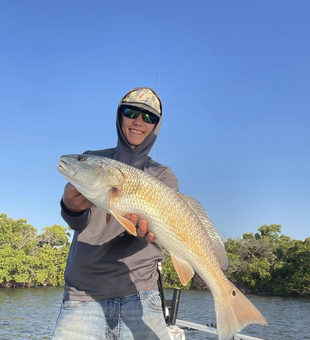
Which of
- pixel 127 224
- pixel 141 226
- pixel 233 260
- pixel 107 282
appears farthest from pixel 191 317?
pixel 127 224

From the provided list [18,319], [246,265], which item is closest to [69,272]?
[18,319]

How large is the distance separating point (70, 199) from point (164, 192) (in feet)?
2.90

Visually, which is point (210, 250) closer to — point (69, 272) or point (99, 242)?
point (99, 242)

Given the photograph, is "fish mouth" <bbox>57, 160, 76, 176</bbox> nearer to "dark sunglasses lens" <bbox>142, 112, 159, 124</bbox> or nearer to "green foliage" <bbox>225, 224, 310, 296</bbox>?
"dark sunglasses lens" <bbox>142, 112, 159, 124</bbox>

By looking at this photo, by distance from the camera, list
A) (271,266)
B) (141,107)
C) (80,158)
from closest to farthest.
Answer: (80,158) < (141,107) < (271,266)

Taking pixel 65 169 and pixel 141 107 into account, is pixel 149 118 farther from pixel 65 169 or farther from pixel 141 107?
pixel 65 169

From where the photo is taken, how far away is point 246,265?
5128cm

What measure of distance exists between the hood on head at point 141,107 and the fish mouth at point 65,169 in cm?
94

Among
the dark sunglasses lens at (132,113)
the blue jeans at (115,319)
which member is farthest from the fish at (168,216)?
the dark sunglasses lens at (132,113)

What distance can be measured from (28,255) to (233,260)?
34511 mm

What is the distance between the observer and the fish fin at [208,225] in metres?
3.32

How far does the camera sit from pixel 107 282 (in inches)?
122

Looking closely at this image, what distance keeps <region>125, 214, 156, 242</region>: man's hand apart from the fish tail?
870 mm

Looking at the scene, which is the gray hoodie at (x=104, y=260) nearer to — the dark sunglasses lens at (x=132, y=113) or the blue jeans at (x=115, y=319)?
the blue jeans at (x=115, y=319)
